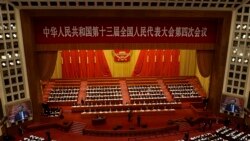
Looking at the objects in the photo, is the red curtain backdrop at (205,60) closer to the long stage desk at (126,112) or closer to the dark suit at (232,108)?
the dark suit at (232,108)

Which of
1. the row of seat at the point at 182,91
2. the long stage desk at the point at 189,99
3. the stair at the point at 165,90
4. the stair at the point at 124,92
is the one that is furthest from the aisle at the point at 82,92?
the long stage desk at the point at 189,99

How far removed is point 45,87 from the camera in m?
17.2

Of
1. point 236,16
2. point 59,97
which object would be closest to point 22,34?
point 59,97

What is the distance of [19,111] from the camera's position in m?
13.1

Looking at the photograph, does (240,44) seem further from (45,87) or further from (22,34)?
(45,87)

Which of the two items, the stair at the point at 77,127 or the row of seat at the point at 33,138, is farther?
the stair at the point at 77,127

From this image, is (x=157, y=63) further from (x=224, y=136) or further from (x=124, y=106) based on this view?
(x=224, y=136)

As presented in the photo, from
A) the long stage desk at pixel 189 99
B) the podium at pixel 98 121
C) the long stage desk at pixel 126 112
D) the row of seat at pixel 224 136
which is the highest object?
the long stage desk at pixel 189 99

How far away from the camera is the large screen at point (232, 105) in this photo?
1373cm

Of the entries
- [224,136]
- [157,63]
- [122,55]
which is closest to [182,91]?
[157,63]

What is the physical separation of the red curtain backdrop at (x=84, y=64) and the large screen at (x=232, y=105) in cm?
741

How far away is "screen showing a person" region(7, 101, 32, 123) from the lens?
12880mm

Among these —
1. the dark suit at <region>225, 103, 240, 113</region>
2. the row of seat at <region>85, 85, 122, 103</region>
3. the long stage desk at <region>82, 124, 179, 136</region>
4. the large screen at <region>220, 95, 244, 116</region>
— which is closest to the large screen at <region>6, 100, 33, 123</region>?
the long stage desk at <region>82, 124, 179, 136</region>

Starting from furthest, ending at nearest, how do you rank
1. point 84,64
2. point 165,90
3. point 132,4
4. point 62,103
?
point 84,64 → point 165,90 → point 62,103 → point 132,4
